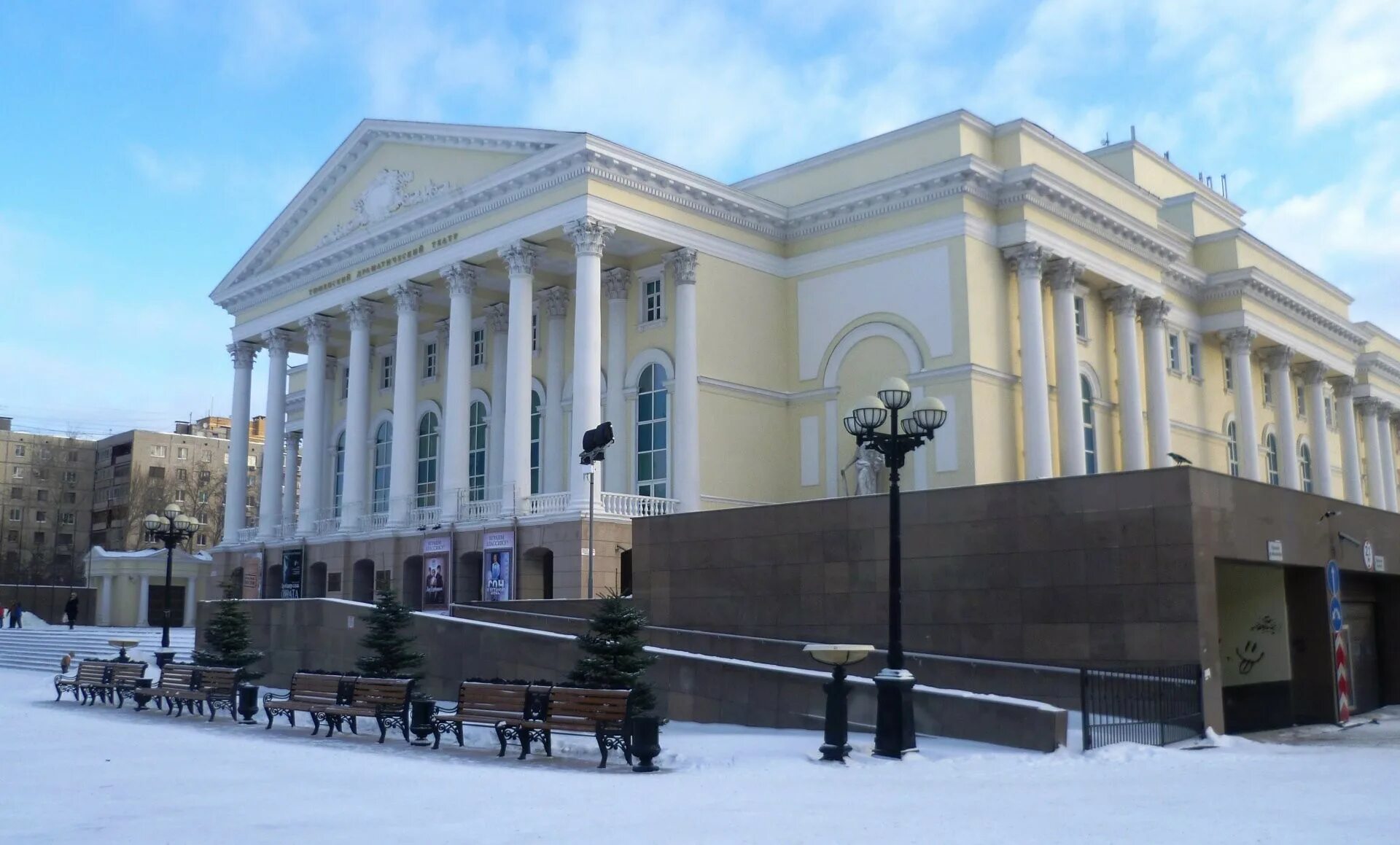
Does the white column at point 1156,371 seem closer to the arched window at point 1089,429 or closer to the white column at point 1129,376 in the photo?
the white column at point 1129,376

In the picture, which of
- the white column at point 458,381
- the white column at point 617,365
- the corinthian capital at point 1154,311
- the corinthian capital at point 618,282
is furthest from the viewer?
the corinthian capital at point 1154,311

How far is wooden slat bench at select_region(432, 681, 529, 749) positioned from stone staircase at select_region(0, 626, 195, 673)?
60.0 feet

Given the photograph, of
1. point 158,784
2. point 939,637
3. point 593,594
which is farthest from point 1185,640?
point 593,594

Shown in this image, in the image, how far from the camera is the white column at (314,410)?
44656mm

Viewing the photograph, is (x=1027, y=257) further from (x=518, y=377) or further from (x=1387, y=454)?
(x=1387, y=454)

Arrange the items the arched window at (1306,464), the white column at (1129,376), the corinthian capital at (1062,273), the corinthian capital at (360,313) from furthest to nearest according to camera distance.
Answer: the arched window at (1306,464), the corinthian capital at (360,313), the white column at (1129,376), the corinthian capital at (1062,273)

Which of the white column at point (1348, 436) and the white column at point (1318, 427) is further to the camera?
the white column at point (1348, 436)

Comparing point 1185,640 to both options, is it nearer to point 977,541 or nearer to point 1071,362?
point 977,541

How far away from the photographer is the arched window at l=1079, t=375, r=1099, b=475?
3978cm

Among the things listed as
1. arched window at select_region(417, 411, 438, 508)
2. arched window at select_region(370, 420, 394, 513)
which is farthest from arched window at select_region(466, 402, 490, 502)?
arched window at select_region(370, 420, 394, 513)

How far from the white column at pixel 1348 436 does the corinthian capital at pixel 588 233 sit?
35078 mm

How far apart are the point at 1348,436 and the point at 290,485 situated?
146 ft

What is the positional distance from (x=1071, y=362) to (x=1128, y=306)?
175 inches

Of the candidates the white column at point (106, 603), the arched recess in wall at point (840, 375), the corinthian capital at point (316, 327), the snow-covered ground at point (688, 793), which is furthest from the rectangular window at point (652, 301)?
the white column at point (106, 603)
